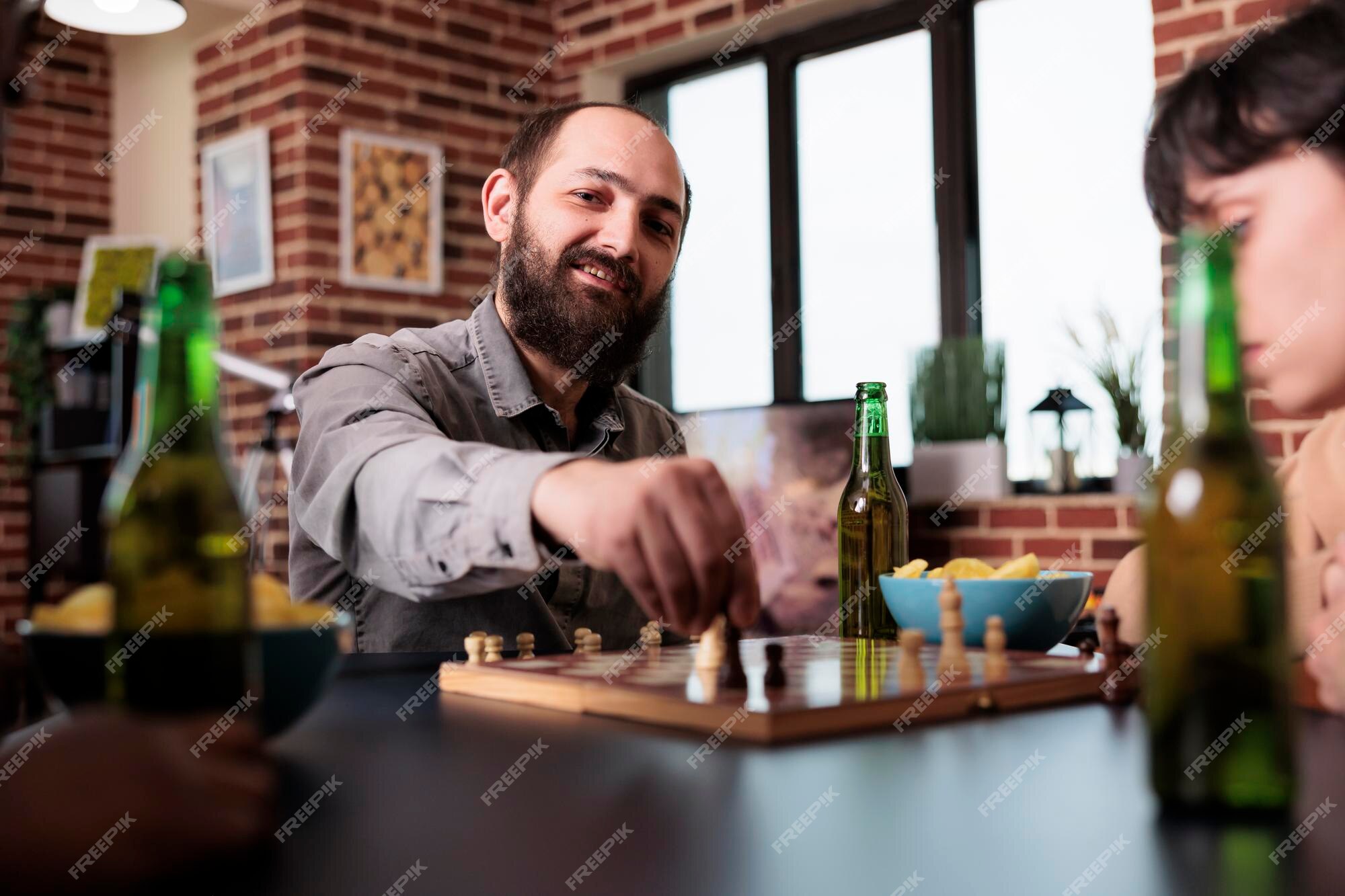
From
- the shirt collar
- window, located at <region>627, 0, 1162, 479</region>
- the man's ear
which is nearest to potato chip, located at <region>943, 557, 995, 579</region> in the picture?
the shirt collar

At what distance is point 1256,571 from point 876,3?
3.63m

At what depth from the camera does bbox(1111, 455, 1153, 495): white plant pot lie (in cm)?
300

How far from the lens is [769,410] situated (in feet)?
11.4

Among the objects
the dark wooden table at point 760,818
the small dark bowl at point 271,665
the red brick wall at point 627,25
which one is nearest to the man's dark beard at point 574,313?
the dark wooden table at point 760,818

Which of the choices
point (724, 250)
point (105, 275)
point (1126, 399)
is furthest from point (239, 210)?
point (1126, 399)

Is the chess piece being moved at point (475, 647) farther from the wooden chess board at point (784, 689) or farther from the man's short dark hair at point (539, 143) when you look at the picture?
the man's short dark hair at point (539, 143)

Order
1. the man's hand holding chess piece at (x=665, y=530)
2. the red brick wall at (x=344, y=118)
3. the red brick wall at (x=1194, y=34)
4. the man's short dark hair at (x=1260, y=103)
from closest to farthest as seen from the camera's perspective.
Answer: the man's hand holding chess piece at (x=665, y=530)
the man's short dark hair at (x=1260, y=103)
the red brick wall at (x=1194, y=34)
the red brick wall at (x=344, y=118)

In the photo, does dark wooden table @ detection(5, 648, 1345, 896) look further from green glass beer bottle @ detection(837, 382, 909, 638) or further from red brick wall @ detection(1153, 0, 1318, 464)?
red brick wall @ detection(1153, 0, 1318, 464)

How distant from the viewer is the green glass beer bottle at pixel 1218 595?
0.53 meters

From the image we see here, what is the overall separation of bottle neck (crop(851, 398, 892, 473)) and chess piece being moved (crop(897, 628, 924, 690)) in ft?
1.27

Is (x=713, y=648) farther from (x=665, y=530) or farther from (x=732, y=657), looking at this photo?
(x=665, y=530)

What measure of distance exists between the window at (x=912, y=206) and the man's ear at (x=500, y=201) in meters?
1.72

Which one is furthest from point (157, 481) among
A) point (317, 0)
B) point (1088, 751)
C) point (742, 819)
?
point (317, 0)

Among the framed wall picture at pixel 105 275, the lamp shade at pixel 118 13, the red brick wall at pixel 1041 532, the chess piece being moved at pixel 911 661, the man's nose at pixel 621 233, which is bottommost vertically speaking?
the red brick wall at pixel 1041 532
